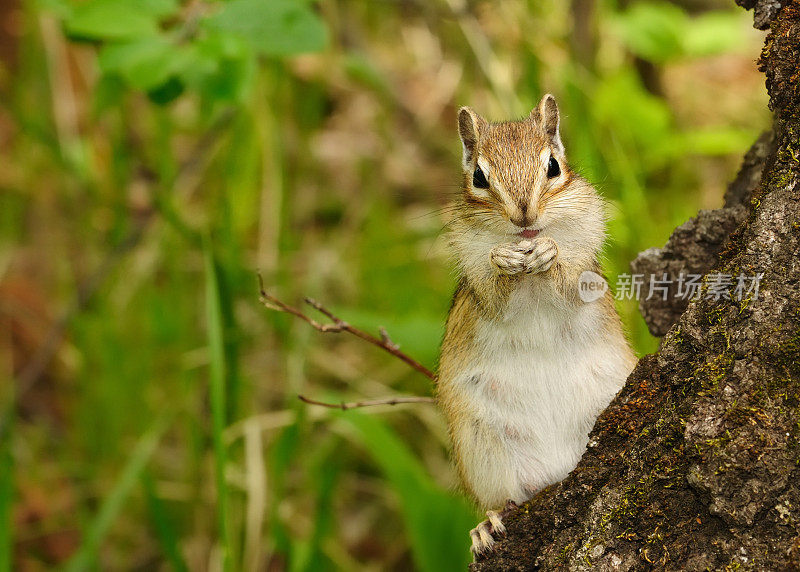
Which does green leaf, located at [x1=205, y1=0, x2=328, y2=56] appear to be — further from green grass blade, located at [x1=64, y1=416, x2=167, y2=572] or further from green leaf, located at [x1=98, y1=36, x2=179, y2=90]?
green grass blade, located at [x1=64, y1=416, x2=167, y2=572]

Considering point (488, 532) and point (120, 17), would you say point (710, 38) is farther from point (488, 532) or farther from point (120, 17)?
point (488, 532)

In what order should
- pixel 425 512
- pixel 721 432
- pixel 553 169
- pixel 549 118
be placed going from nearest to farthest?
pixel 721 432
pixel 553 169
pixel 549 118
pixel 425 512

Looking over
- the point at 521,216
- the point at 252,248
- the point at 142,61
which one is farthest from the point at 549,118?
the point at 252,248

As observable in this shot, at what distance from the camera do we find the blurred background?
9.85ft

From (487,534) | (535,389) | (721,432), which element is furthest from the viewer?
(535,389)

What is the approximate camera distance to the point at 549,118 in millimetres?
2322

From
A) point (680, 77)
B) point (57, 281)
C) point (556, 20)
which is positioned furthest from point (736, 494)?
point (680, 77)

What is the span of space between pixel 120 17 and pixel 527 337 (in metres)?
1.65

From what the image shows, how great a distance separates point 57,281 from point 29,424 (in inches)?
34.8

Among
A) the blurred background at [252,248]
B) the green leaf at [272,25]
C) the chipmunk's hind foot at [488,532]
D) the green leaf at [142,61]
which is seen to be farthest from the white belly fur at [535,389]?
the green leaf at [142,61]

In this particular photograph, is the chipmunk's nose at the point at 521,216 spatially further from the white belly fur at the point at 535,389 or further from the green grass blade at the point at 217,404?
the green grass blade at the point at 217,404

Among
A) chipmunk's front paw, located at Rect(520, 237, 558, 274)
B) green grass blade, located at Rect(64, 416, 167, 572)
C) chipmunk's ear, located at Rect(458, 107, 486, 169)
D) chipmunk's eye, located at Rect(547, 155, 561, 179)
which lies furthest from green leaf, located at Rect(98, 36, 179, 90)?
green grass blade, located at Rect(64, 416, 167, 572)

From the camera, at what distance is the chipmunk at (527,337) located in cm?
205
